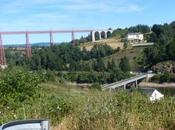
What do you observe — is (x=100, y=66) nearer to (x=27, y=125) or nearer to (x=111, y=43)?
(x=111, y=43)

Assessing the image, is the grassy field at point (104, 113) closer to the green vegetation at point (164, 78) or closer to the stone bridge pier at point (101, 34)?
the green vegetation at point (164, 78)

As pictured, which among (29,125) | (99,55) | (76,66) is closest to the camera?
(29,125)

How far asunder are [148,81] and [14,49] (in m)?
45.7

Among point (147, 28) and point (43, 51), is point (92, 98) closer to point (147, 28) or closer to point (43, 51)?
point (43, 51)

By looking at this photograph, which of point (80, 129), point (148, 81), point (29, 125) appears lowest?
point (148, 81)

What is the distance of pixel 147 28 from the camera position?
470 ft

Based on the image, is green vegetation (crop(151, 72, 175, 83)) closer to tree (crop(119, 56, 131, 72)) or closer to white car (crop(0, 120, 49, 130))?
tree (crop(119, 56, 131, 72))

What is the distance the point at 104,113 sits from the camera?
3.98 metres

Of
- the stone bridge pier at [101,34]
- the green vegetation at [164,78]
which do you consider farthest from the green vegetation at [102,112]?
the stone bridge pier at [101,34]

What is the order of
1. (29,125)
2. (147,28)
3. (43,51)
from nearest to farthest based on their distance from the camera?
(29,125), (43,51), (147,28)

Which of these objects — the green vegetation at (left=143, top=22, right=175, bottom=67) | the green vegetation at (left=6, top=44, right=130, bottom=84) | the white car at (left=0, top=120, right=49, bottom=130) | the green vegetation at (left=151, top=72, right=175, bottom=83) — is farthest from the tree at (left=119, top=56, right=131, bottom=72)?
the white car at (left=0, top=120, right=49, bottom=130)

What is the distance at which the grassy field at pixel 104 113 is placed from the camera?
12.6 ft

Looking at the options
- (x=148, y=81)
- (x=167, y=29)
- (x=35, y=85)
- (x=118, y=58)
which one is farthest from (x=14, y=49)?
(x=35, y=85)

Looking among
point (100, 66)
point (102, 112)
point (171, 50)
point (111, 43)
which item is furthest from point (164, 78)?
point (102, 112)
